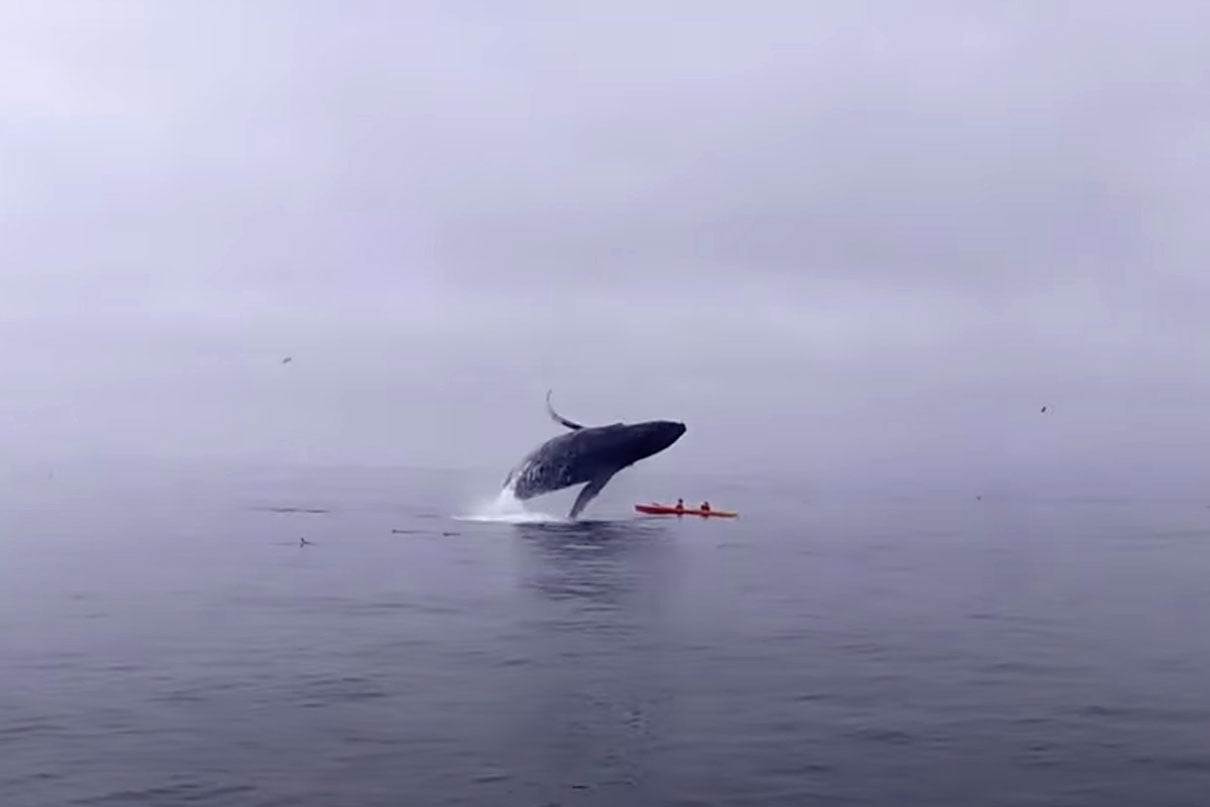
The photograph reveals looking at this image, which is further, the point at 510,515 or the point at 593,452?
the point at 510,515

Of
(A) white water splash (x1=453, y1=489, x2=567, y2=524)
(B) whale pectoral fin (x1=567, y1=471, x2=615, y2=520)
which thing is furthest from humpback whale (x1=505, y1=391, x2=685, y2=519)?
(A) white water splash (x1=453, y1=489, x2=567, y2=524)

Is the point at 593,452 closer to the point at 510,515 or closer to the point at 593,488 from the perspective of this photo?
the point at 593,488

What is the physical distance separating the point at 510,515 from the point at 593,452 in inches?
975

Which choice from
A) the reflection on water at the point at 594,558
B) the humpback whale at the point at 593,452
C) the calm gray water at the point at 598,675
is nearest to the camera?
the calm gray water at the point at 598,675

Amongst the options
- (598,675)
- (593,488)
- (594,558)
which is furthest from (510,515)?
(598,675)

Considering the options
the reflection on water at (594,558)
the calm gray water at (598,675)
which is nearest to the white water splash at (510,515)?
the reflection on water at (594,558)

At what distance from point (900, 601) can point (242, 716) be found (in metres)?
29.4

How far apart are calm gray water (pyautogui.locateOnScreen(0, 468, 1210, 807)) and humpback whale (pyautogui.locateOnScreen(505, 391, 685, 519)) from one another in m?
3.51

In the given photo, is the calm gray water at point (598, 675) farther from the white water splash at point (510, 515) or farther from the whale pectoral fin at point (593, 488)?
the white water splash at point (510, 515)

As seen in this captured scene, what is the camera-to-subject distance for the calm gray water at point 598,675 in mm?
26125

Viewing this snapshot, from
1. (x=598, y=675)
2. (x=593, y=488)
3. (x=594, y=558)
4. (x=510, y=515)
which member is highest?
(x=593, y=488)

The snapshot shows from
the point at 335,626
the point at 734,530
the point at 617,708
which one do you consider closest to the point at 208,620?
the point at 335,626

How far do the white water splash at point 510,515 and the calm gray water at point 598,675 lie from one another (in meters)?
9.15

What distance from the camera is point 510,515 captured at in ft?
306
